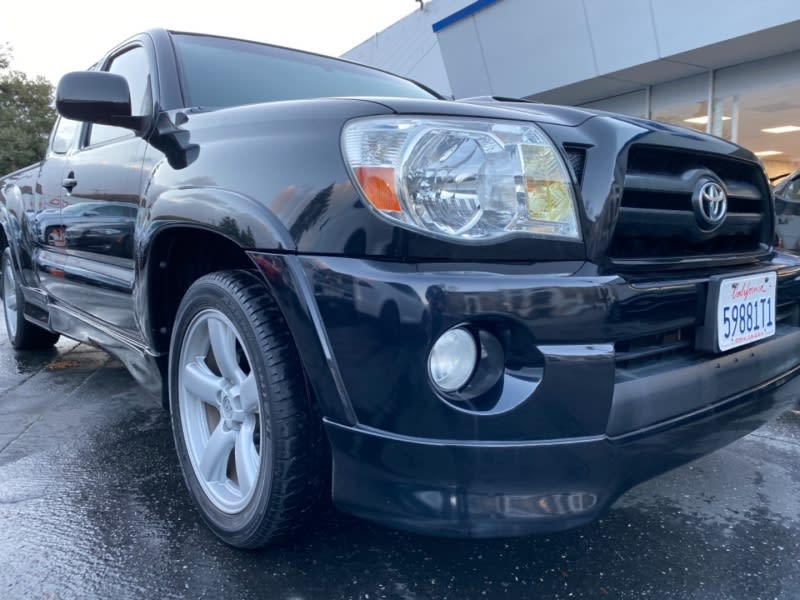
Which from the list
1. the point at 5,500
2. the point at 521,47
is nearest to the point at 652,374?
the point at 5,500

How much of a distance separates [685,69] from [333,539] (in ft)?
32.2

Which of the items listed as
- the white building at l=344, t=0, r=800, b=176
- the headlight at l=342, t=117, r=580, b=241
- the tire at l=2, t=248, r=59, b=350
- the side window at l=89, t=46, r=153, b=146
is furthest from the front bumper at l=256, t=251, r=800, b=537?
the white building at l=344, t=0, r=800, b=176

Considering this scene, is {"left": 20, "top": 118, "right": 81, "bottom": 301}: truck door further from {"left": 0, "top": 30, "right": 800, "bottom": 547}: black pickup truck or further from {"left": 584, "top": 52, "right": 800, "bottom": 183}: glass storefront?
{"left": 584, "top": 52, "right": 800, "bottom": 183}: glass storefront

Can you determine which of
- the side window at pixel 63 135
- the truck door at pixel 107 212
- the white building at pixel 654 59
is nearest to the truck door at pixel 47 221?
the side window at pixel 63 135

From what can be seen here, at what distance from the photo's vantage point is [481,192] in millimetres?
1388

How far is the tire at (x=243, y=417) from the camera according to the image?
4.98 feet

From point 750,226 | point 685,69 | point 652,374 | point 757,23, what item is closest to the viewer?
point 652,374

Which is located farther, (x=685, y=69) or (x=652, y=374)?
(x=685, y=69)

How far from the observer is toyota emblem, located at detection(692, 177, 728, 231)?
1.68 metres

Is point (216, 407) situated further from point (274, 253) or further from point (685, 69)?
point (685, 69)

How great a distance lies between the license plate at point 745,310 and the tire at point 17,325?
3916mm

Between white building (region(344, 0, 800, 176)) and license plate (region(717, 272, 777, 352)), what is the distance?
6638 mm

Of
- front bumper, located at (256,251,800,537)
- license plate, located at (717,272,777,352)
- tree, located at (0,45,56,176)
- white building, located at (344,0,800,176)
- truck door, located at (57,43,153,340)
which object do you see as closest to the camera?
front bumper, located at (256,251,800,537)

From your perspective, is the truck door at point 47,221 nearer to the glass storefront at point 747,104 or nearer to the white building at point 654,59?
the white building at point 654,59
